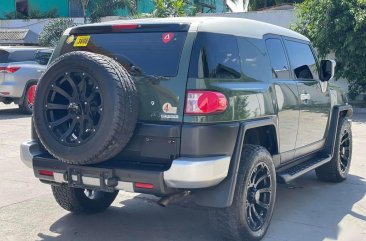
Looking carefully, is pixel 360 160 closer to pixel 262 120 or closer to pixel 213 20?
pixel 262 120

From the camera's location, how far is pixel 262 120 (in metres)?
4.39

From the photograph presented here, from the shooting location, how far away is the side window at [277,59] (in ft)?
16.2

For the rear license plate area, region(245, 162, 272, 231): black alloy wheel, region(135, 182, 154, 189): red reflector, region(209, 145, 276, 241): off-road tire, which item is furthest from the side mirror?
the rear license plate area

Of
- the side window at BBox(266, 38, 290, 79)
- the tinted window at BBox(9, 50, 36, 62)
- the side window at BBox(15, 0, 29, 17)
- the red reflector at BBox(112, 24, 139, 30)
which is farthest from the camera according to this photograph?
the side window at BBox(15, 0, 29, 17)

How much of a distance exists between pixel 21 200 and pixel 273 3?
20167 millimetres

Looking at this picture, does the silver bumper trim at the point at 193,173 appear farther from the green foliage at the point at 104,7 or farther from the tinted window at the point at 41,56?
the green foliage at the point at 104,7

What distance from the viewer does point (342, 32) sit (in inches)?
576

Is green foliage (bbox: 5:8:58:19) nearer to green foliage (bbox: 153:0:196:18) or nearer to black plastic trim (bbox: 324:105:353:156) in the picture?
green foliage (bbox: 153:0:196:18)

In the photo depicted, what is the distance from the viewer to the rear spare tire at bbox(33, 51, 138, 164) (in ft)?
12.2

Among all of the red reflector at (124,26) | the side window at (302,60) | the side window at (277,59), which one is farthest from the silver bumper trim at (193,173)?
the side window at (302,60)

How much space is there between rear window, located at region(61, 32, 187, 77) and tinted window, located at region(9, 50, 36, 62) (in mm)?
8583

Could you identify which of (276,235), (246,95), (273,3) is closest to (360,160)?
(276,235)

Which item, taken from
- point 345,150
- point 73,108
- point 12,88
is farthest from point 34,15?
point 73,108

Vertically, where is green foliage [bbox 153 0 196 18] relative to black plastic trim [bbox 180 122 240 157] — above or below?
above
